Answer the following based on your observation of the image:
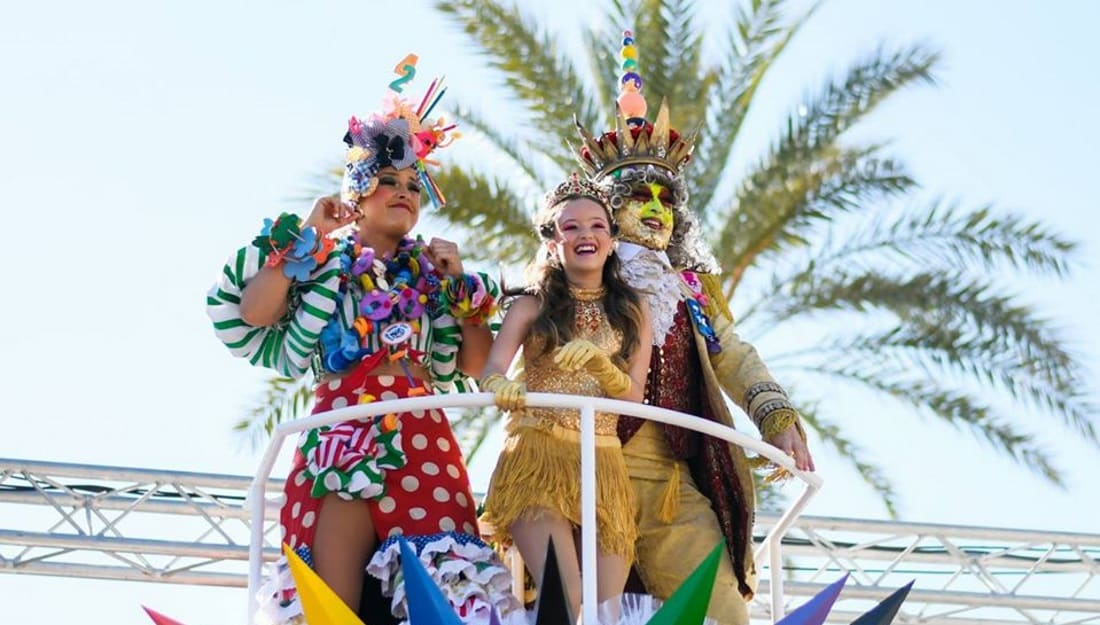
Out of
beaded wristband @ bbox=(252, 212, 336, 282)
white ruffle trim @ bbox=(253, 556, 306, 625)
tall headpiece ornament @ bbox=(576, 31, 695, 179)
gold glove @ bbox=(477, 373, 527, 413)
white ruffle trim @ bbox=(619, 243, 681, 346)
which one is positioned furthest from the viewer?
tall headpiece ornament @ bbox=(576, 31, 695, 179)

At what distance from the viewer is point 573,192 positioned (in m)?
6.50

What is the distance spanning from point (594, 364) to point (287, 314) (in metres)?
1.02

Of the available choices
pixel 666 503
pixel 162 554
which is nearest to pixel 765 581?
pixel 162 554

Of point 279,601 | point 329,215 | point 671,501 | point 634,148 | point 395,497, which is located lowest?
point 279,601

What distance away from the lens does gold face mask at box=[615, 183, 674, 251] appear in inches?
269

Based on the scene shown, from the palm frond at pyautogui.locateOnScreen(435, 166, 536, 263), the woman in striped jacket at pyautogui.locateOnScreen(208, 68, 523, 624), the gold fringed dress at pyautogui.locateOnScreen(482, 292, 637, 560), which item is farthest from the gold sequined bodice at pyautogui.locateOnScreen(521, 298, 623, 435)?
the palm frond at pyautogui.locateOnScreen(435, 166, 536, 263)

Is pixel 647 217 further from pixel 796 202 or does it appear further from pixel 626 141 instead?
pixel 796 202

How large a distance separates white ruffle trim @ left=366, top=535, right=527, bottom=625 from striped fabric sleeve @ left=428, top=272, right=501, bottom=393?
2.36ft

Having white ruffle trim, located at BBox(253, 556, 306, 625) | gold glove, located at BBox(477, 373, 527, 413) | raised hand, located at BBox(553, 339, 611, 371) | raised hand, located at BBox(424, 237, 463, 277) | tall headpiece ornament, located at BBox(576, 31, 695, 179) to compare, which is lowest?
white ruffle trim, located at BBox(253, 556, 306, 625)

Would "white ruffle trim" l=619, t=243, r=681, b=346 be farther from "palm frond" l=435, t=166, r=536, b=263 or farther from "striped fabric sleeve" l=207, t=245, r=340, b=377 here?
"palm frond" l=435, t=166, r=536, b=263

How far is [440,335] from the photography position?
634 centimetres

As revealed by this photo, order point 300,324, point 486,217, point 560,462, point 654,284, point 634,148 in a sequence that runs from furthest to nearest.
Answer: point 486,217, point 634,148, point 654,284, point 300,324, point 560,462

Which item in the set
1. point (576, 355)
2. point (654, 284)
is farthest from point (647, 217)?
point (576, 355)

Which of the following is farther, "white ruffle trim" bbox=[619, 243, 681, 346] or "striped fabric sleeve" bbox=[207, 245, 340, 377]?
"white ruffle trim" bbox=[619, 243, 681, 346]
